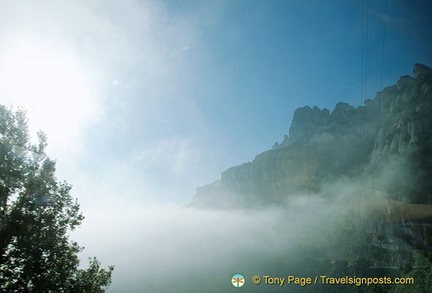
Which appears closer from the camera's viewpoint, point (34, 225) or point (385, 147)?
point (34, 225)

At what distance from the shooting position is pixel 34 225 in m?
14.1

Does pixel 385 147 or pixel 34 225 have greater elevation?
pixel 385 147

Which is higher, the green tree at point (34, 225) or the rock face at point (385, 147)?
the rock face at point (385, 147)

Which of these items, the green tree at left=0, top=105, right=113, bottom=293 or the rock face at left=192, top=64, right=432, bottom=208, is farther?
the rock face at left=192, top=64, right=432, bottom=208

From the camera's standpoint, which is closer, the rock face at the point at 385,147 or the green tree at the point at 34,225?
the green tree at the point at 34,225

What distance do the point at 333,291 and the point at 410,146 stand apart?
9970cm

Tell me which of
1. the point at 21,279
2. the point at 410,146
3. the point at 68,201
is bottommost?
the point at 21,279

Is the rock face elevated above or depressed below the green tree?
above

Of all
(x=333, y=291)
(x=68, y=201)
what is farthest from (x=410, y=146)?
(x=68, y=201)

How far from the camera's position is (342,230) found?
183000mm

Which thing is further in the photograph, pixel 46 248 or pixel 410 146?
pixel 410 146

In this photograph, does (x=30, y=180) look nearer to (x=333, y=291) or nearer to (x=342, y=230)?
(x=333, y=291)

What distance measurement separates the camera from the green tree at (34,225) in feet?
42.1

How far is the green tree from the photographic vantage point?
1284 cm
